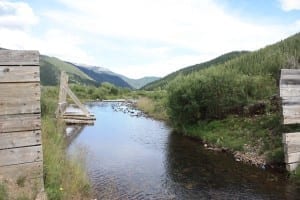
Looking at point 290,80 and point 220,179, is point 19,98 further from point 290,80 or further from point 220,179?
point 290,80

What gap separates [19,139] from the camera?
6.41 meters

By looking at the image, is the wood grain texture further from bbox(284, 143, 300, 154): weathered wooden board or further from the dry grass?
the dry grass

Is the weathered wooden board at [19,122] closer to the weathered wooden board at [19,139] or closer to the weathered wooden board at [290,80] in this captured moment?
the weathered wooden board at [19,139]

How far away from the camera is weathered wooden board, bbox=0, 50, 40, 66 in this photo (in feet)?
20.5

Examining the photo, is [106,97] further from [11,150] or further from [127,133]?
[11,150]

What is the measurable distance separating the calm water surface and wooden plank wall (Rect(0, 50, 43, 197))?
5.22 m

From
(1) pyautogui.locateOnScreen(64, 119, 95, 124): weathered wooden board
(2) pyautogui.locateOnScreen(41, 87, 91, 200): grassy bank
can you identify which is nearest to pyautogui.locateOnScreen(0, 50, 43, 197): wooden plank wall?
(2) pyautogui.locateOnScreen(41, 87, 91, 200): grassy bank

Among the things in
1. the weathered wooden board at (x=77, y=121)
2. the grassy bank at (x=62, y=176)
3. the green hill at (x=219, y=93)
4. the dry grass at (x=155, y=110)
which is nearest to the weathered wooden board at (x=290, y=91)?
the grassy bank at (x=62, y=176)

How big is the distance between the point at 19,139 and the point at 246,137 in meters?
14.7

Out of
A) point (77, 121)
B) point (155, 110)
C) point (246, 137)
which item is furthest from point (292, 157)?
point (155, 110)

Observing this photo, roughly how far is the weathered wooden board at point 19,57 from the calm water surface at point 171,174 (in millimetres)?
6094

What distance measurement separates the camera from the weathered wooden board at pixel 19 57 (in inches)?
246

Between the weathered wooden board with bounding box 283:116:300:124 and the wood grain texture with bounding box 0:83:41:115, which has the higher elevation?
the wood grain texture with bounding box 0:83:41:115

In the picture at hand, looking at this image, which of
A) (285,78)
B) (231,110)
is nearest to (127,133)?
(231,110)
